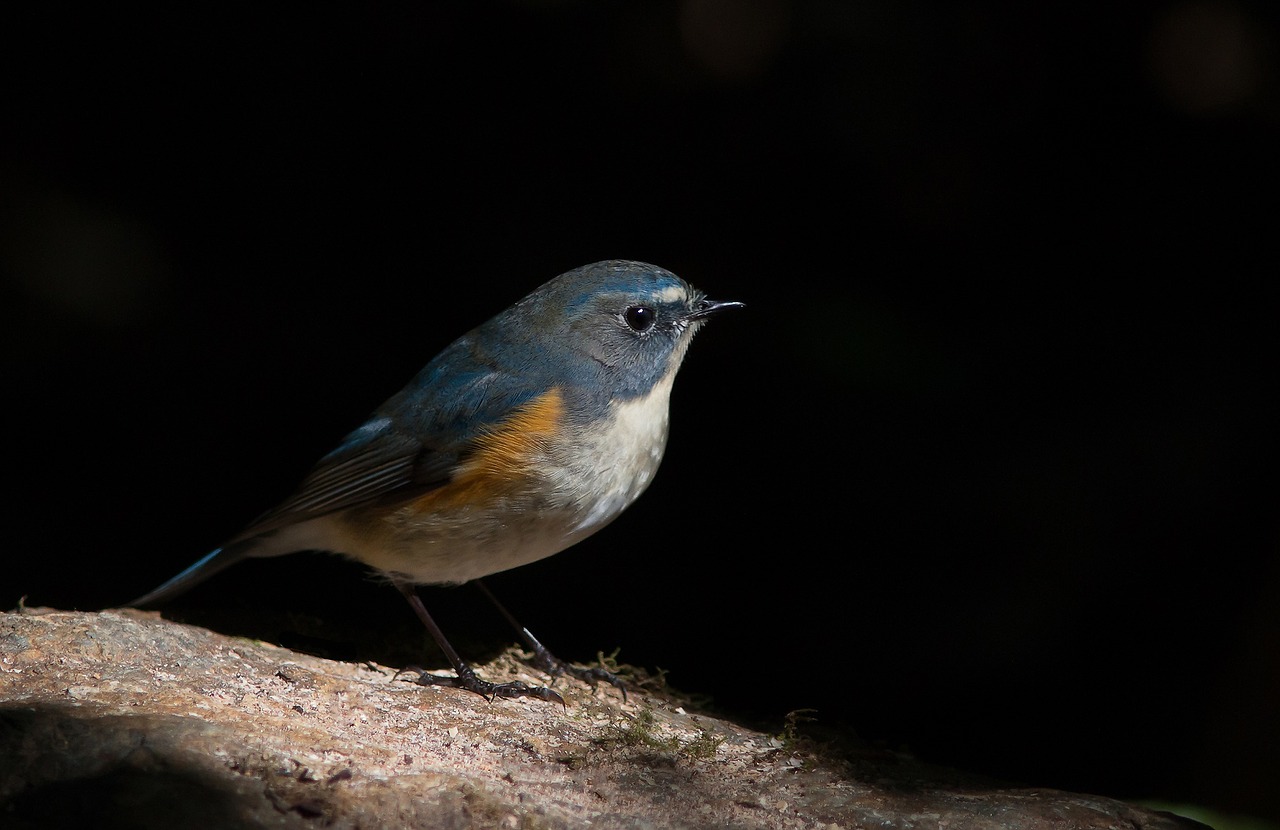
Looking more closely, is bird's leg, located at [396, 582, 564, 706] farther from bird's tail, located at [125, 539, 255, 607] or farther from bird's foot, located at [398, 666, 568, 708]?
bird's tail, located at [125, 539, 255, 607]

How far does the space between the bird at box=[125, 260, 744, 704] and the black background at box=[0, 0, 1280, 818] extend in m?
1.35

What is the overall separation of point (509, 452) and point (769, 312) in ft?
8.22

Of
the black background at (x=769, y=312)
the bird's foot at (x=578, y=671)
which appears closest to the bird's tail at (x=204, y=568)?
the black background at (x=769, y=312)

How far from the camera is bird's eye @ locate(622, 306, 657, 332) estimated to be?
403 cm

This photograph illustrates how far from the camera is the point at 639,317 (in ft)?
13.2

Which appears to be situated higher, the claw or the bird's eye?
the bird's eye

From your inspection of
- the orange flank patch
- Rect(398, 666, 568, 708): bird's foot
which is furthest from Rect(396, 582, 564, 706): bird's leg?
the orange flank patch

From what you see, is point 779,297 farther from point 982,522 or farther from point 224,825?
point 224,825

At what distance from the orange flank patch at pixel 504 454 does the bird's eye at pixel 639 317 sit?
0.43 metres

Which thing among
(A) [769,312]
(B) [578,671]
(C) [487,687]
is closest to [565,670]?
(B) [578,671]

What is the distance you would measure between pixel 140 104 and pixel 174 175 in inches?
16.8

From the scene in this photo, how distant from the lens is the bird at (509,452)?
11.9ft

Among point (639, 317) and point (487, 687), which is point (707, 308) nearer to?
point (639, 317)

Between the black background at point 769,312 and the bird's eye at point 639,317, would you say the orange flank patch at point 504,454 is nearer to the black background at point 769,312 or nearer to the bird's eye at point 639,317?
the bird's eye at point 639,317
